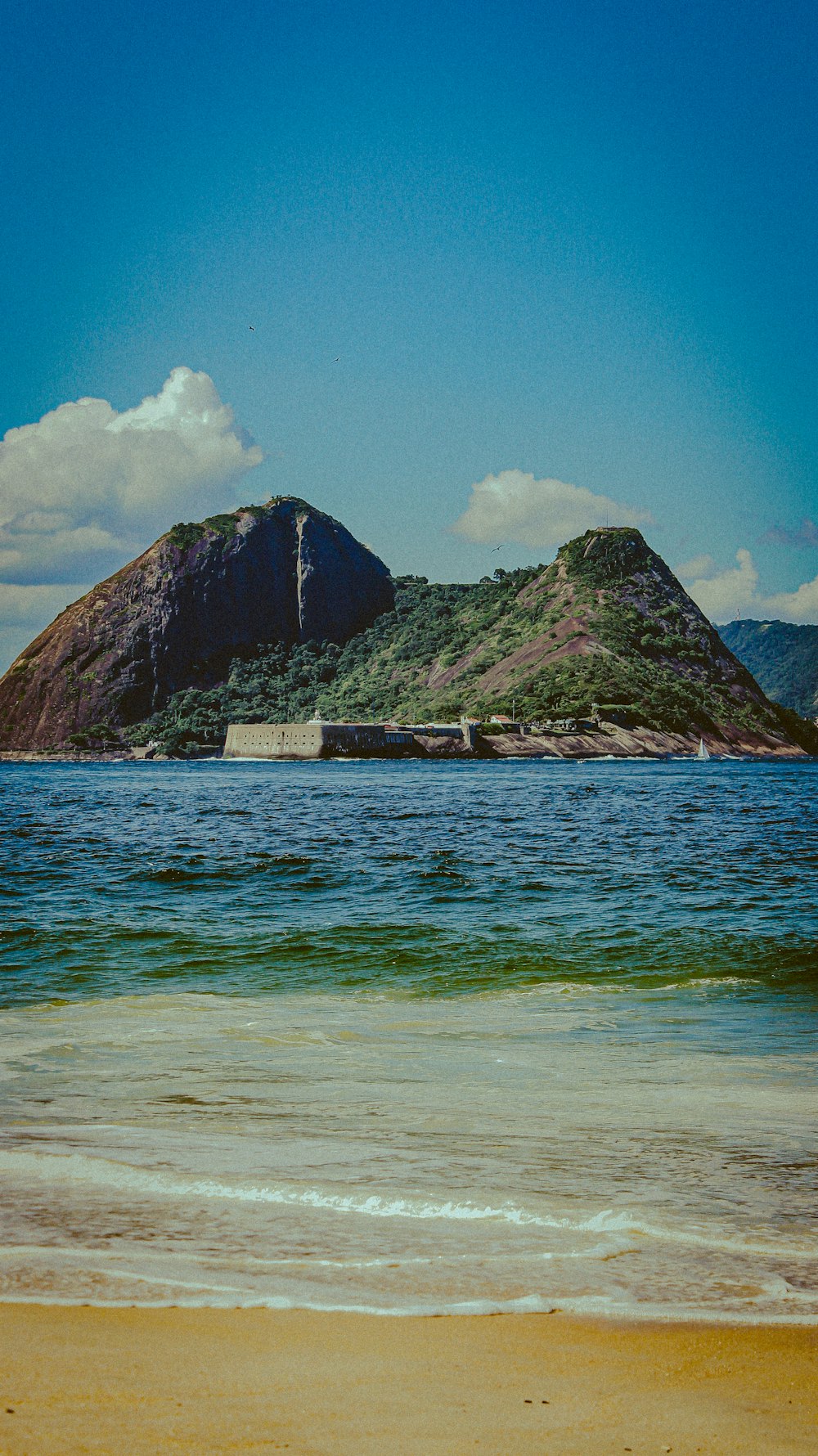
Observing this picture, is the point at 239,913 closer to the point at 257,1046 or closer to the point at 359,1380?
the point at 257,1046

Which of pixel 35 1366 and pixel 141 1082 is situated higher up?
pixel 35 1366

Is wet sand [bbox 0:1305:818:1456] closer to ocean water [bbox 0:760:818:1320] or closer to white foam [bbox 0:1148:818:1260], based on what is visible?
ocean water [bbox 0:760:818:1320]

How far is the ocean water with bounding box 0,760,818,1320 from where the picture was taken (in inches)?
180

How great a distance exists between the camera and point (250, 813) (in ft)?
157

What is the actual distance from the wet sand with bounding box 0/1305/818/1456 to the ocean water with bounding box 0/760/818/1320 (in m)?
0.24

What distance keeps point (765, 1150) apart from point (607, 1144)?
3.22 ft

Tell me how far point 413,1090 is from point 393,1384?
466 cm

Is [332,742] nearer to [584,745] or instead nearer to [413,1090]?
[584,745]

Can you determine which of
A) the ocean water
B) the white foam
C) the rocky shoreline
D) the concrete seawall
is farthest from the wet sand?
the rocky shoreline

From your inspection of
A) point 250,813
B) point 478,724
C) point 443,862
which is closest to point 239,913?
point 443,862

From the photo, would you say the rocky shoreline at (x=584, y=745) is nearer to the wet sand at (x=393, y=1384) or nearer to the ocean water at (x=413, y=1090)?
the ocean water at (x=413, y=1090)

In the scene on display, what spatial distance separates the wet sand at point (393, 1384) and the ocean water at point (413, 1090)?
0.78 ft

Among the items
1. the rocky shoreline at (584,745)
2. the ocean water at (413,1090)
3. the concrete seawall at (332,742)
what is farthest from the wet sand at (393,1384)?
the rocky shoreline at (584,745)

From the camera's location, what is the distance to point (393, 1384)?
351cm
